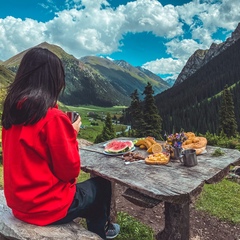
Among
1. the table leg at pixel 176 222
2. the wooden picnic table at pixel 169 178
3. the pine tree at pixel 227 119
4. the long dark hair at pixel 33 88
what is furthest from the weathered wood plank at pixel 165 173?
the pine tree at pixel 227 119

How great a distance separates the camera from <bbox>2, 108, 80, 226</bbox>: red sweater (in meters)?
2.83

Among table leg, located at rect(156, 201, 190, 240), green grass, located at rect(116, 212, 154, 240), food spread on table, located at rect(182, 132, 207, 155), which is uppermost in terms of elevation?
food spread on table, located at rect(182, 132, 207, 155)

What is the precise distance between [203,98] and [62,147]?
14993 centimetres

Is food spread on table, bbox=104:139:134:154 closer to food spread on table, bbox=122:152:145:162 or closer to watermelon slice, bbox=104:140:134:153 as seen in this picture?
watermelon slice, bbox=104:140:134:153

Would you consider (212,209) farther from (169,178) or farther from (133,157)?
(169,178)

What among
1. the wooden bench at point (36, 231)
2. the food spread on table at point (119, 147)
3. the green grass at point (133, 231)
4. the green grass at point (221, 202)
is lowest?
the green grass at point (221, 202)

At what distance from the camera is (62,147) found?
285 centimetres

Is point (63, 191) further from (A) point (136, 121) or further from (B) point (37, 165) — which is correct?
(A) point (136, 121)

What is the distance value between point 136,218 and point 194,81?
185016mm

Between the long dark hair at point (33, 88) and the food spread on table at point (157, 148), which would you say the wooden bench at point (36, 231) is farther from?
the food spread on table at point (157, 148)

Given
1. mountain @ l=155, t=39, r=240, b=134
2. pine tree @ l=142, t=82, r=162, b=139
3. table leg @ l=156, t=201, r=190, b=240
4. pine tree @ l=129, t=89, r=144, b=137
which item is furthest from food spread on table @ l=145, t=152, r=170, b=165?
mountain @ l=155, t=39, r=240, b=134

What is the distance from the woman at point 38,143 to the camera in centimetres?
284

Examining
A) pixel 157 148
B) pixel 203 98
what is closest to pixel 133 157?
pixel 157 148

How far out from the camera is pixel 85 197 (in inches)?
143
